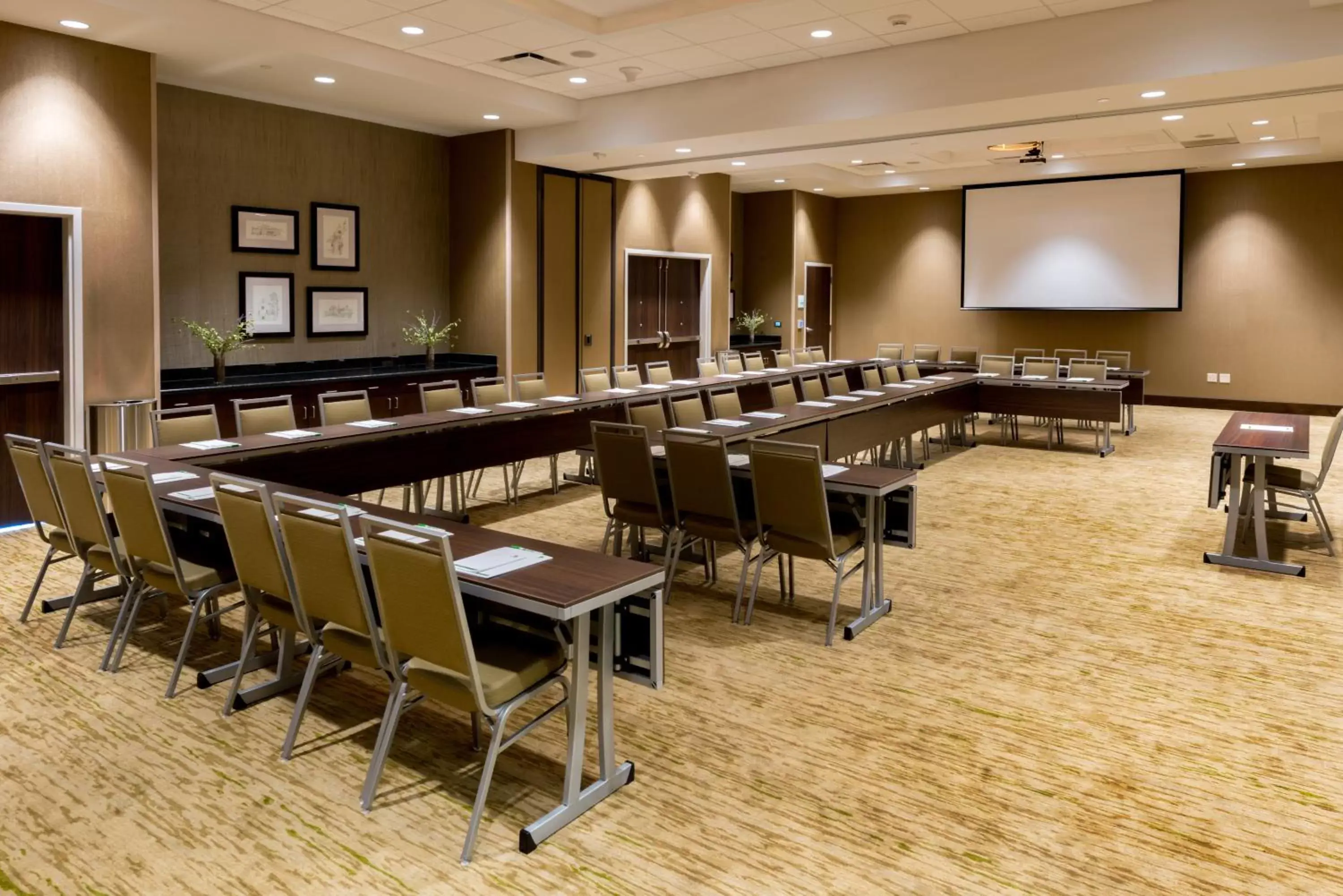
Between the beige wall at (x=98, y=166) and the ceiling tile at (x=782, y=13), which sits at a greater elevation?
the ceiling tile at (x=782, y=13)

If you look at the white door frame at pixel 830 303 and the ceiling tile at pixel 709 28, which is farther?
the white door frame at pixel 830 303

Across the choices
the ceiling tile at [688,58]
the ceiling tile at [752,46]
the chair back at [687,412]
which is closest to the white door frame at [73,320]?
the chair back at [687,412]

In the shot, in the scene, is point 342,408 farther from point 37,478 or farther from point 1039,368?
point 1039,368

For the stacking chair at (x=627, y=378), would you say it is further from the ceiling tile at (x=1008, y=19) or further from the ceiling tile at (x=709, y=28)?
the ceiling tile at (x=1008, y=19)

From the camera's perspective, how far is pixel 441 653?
8.86ft

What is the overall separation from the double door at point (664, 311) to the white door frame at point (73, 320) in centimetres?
638

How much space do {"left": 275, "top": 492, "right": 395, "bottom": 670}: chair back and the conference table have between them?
16.0 feet

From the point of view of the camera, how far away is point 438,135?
10.2m

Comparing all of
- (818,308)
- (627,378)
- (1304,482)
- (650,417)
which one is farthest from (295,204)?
(818,308)

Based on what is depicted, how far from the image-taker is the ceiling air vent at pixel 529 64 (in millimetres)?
7680

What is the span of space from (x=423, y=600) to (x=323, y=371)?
6710mm

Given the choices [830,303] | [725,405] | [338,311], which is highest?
[830,303]

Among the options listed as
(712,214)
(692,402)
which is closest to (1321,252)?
(712,214)

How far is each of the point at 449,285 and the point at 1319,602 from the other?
27.3 feet
